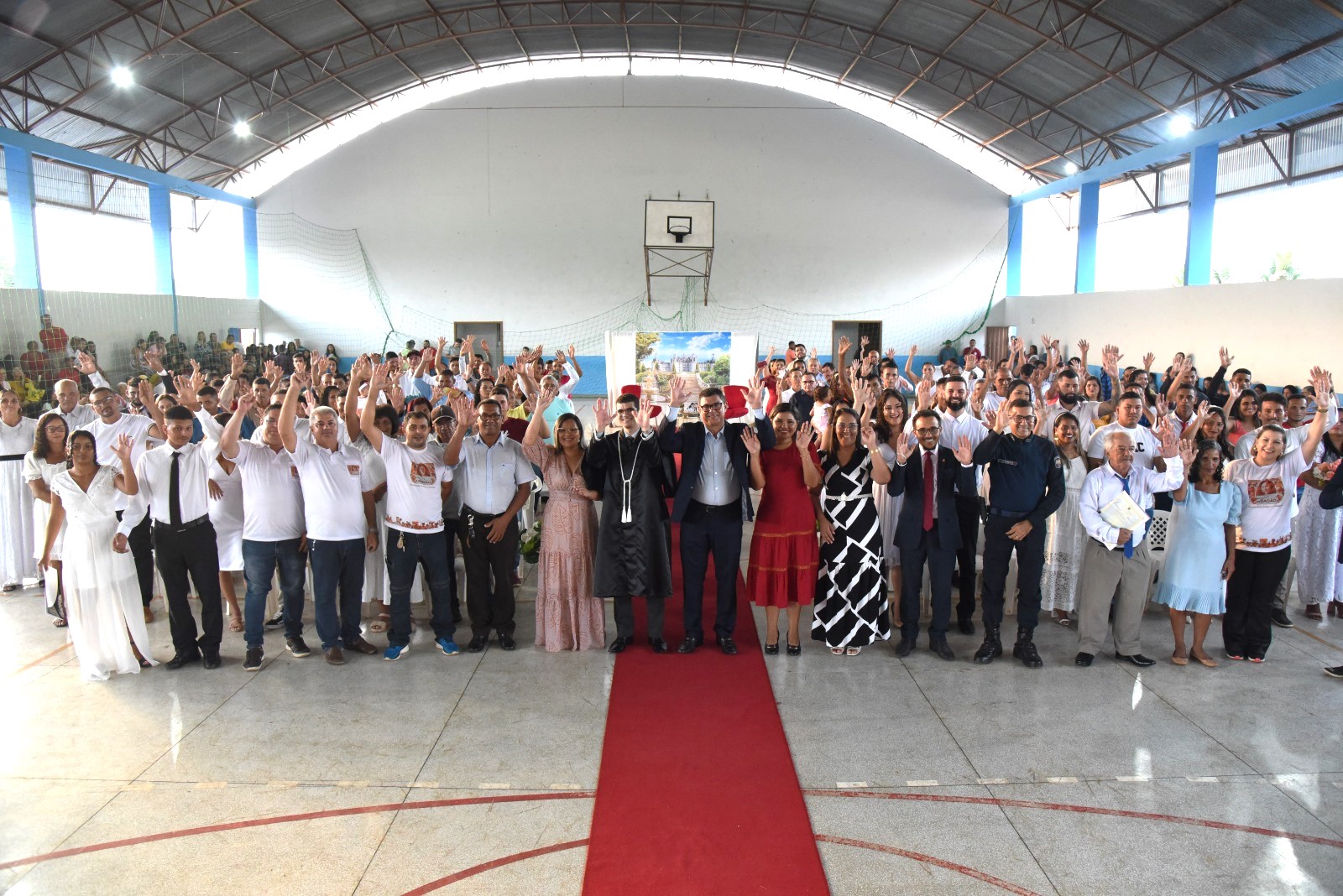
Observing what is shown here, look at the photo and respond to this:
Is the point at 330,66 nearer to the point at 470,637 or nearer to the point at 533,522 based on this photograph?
the point at 533,522

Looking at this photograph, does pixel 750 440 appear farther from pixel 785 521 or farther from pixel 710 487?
pixel 785 521

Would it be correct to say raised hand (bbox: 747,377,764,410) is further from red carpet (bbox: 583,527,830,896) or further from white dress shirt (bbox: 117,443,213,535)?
white dress shirt (bbox: 117,443,213,535)

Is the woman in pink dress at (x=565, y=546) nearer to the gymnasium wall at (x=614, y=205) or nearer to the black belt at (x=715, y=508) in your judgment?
the black belt at (x=715, y=508)

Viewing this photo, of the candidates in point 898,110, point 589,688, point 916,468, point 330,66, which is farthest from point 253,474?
point 898,110

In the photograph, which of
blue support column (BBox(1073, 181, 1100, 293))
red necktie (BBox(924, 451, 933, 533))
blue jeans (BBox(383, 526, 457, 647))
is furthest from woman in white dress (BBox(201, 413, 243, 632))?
blue support column (BBox(1073, 181, 1100, 293))

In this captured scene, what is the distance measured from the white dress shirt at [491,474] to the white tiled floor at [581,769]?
924 millimetres

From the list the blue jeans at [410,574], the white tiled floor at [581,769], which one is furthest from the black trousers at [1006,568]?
the blue jeans at [410,574]

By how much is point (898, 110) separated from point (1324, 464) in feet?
51.7

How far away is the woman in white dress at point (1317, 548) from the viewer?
5.71 metres

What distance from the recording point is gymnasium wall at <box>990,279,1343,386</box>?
10.9 metres

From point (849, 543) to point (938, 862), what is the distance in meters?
2.03

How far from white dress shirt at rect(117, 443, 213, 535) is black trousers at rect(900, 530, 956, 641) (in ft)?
13.3

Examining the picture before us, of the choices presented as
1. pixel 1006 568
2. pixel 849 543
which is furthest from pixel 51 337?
pixel 1006 568

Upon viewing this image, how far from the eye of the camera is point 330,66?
16.1 metres
